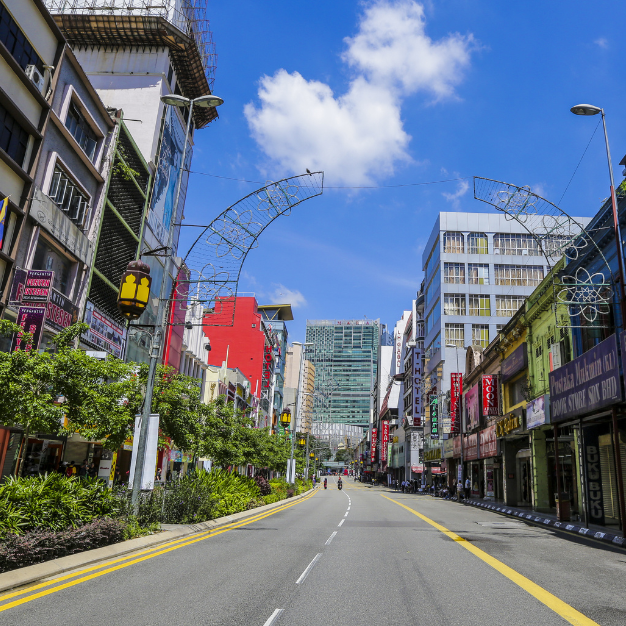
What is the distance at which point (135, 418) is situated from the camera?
15047 millimetres

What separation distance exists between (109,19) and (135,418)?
43.5 metres

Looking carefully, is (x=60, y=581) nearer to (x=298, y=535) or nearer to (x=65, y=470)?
(x=298, y=535)

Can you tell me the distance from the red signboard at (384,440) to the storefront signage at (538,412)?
98.8 m

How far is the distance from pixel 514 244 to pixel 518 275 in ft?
14.5

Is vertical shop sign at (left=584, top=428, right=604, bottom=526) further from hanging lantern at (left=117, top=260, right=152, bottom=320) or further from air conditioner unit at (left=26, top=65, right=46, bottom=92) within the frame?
air conditioner unit at (left=26, top=65, right=46, bottom=92)

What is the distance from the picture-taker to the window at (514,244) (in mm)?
76125

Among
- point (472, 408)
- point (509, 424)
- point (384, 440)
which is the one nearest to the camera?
point (509, 424)

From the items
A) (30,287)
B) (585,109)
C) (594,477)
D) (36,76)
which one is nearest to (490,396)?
(594,477)

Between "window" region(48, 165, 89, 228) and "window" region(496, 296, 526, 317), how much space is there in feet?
190

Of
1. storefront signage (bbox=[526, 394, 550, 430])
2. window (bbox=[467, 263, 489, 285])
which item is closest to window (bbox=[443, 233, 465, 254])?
window (bbox=[467, 263, 489, 285])

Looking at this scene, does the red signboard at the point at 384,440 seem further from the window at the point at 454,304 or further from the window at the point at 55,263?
the window at the point at 55,263

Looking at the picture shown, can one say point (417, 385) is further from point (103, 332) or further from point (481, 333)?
point (103, 332)

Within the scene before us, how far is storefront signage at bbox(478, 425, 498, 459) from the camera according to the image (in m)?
40.7

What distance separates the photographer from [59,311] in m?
26.6
